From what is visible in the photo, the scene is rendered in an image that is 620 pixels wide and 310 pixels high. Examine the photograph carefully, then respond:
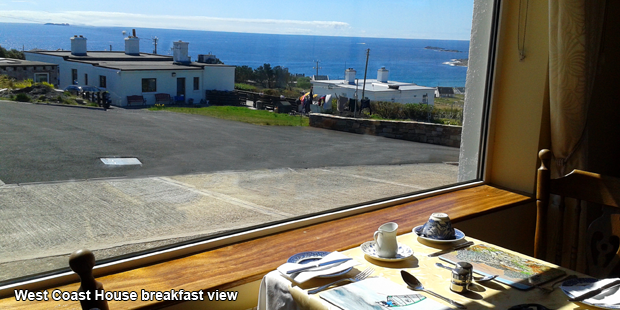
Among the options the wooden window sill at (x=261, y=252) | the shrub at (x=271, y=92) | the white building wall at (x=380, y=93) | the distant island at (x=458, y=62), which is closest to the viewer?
the wooden window sill at (x=261, y=252)

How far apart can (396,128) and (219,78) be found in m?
1.43

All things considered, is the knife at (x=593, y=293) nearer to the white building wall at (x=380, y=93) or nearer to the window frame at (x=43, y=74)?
the white building wall at (x=380, y=93)

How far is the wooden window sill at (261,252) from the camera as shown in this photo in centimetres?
196

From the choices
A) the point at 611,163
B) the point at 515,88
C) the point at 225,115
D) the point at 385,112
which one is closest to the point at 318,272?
the point at 225,115

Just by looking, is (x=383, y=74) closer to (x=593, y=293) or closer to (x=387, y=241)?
(x=387, y=241)

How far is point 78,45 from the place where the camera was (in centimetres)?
216

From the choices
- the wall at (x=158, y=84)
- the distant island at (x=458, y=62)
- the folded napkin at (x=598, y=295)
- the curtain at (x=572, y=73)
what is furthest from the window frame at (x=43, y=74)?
the curtain at (x=572, y=73)

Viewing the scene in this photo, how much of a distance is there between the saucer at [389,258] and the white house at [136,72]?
111 centimetres

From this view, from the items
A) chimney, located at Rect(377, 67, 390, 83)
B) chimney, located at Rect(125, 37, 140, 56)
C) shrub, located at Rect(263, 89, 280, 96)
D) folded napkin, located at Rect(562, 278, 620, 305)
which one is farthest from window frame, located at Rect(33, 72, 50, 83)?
folded napkin, located at Rect(562, 278, 620, 305)

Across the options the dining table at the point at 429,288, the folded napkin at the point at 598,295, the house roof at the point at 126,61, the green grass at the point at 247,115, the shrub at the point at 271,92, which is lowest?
the dining table at the point at 429,288

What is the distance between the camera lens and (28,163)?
1926mm

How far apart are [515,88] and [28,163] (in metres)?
3.02

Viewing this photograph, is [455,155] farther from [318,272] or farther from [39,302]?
[39,302]

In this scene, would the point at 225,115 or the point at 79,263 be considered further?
the point at 225,115
